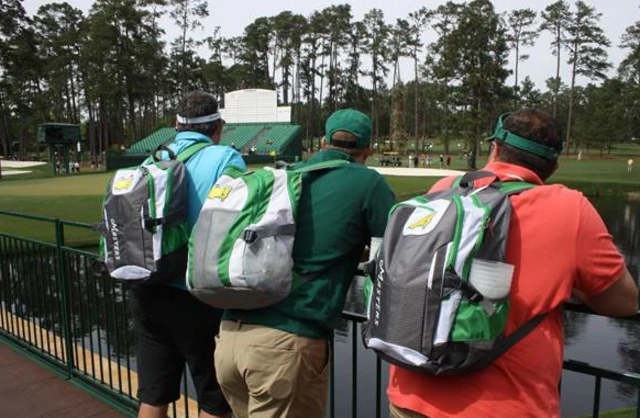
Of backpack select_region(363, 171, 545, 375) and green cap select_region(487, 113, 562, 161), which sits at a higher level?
green cap select_region(487, 113, 562, 161)

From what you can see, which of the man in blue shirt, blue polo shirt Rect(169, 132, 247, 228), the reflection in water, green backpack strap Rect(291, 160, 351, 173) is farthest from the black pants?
the reflection in water

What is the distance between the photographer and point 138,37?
5275cm

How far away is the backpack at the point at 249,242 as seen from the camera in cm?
207

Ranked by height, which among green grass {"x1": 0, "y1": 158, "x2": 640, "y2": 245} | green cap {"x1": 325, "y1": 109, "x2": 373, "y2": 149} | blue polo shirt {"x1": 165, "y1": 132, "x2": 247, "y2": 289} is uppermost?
green cap {"x1": 325, "y1": 109, "x2": 373, "y2": 149}

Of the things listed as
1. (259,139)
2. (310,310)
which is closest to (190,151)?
(310,310)

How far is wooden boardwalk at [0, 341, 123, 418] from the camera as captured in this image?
401cm

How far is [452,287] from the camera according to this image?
1.56m

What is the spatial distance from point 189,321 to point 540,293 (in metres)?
1.70

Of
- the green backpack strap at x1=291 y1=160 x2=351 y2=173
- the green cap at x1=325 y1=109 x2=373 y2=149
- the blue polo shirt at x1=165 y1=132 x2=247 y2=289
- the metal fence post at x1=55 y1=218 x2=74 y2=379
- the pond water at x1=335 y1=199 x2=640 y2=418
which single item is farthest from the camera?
the pond water at x1=335 y1=199 x2=640 y2=418

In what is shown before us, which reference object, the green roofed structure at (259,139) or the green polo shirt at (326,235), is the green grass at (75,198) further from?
the green roofed structure at (259,139)

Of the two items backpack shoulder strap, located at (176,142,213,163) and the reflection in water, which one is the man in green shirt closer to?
backpack shoulder strap, located at (176,142,213,163)

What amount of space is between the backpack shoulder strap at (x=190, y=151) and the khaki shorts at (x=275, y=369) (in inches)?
35.7

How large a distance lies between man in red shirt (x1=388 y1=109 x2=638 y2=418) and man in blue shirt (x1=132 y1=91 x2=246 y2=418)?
1.30m

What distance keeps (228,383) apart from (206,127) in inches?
51.0
